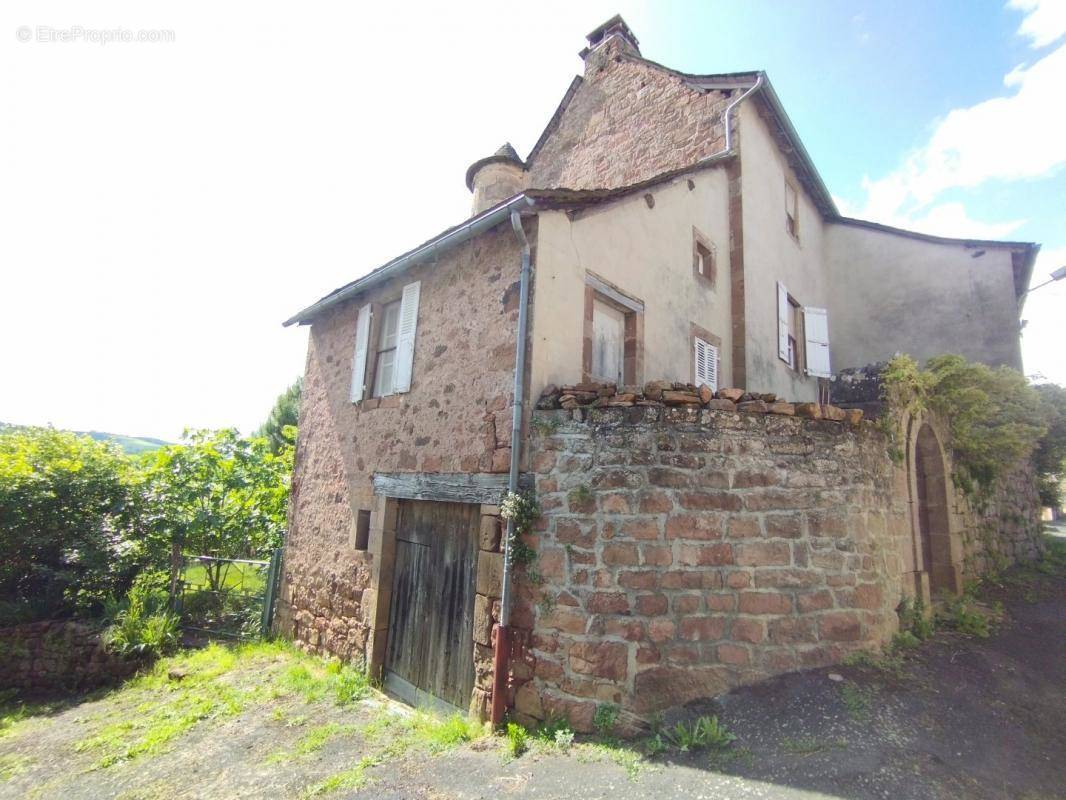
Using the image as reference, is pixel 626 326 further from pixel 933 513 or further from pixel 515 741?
pixel 933 513

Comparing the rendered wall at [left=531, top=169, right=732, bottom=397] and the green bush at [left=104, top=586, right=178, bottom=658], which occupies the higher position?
the rendered wall at [left=531, top=169, right=732, bottom=397]

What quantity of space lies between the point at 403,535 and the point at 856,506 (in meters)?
4.72

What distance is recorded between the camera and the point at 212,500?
32.0 ft

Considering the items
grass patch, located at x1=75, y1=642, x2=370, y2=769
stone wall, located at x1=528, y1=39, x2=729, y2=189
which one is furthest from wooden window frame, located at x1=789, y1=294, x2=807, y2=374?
grass patch, located at x1=75, y1=642, x2=370, y2=769

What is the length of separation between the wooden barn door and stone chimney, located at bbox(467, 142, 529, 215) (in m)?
6.38

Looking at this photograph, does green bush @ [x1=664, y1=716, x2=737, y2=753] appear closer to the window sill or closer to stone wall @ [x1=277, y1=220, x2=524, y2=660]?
stone wall @ [x1=277, y1=220, x2=524, y2=660]

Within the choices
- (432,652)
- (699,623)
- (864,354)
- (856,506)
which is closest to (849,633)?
(856,506)

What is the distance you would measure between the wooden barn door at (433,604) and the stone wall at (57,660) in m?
4.60

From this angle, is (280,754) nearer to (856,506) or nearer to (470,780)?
(470,780)

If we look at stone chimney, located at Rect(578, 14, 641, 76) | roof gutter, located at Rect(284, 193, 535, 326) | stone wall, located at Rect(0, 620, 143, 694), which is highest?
stone chimney, located at Rect(578, 14, 641, 76)

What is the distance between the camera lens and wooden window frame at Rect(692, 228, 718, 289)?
7.43 m

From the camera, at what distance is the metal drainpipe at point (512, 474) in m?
4.49

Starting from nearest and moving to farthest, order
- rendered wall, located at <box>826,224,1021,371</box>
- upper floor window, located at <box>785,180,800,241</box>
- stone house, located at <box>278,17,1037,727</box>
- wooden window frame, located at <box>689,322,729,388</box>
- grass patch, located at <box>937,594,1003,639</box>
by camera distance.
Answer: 1. stone house, located at <box>278,17,1037,727</box>
2. grass patch, located at <box>937,594,1003,639</box>
3. wooden window frame, located at <box>689,322,729,388</box>
4. rendered wall, located at <box>826,224,1021,371</box>
5. upper floor window, located at <box>785,180,800,241</box>

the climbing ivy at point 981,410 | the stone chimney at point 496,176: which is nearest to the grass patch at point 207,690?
the stone chimney at point 496,176
